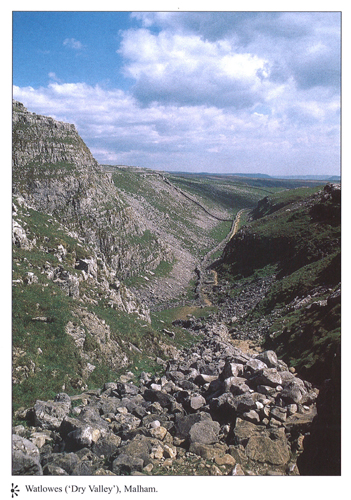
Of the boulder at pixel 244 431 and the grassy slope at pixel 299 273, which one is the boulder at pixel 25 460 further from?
the grassy slope at pixel 299 273

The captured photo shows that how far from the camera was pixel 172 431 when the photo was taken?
43.4ft

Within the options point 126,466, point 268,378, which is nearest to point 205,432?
point 126,466

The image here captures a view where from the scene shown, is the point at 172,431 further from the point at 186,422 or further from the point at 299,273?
the point at 299,273

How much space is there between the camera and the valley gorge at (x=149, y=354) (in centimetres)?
1178

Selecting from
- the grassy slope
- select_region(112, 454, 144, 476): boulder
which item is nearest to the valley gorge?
select_region(112, 454, 144, 476): boulder

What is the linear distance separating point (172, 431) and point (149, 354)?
11487 millimetres

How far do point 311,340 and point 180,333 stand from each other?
1525 cm

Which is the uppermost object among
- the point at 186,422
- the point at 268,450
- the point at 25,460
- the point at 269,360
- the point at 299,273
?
the point at 299,273

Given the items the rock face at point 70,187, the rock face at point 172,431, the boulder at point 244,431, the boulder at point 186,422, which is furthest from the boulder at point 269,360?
the rock face at point 70,187

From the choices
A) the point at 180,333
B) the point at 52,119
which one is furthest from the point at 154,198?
the point at 180,333

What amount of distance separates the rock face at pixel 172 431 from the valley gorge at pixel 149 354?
0.16 ft
